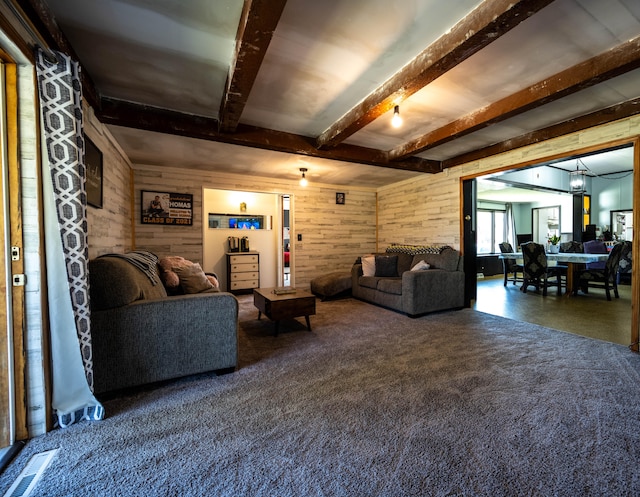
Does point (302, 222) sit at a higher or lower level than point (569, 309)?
higher

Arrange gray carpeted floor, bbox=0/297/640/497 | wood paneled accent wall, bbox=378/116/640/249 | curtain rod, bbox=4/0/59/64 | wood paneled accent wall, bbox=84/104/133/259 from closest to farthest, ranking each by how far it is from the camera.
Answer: gray carpeted floor, bbox=0/297/640/497 → curtain rod, bbox=4/0/59/64 → wood paneled accent wall, bbox=84/104/133/259 → wood paneled accent wall, bbox=378/116/640/249

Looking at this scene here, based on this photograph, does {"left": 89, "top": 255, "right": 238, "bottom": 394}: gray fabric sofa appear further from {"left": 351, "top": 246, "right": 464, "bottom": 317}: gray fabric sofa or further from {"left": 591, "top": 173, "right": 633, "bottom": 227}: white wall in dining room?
{"left": 591, "top": 173, "right": 633, "bottom": 227}: white wall in dining room

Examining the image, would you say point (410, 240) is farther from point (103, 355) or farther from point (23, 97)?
point (23, 97)

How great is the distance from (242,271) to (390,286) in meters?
3.05

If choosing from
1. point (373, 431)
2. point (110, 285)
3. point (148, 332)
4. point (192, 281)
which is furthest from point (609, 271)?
point (110, 285)

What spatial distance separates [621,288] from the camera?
5.80 meters

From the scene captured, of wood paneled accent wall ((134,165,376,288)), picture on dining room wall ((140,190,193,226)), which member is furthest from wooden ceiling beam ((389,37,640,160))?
picture on dining room wall ((140,190,193,226))

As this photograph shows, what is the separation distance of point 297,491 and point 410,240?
4753 millimetres

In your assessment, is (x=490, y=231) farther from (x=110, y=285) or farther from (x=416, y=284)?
(x=110, y=285)

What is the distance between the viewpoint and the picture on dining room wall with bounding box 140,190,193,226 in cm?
439

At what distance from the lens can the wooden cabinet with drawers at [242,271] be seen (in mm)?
5578

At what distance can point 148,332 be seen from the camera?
1920 mm

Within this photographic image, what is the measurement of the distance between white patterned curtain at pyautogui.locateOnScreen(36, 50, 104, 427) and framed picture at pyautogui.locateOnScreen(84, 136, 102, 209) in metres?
0.74

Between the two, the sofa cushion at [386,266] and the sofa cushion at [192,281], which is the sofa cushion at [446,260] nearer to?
the sofa cushion at [386,266]
